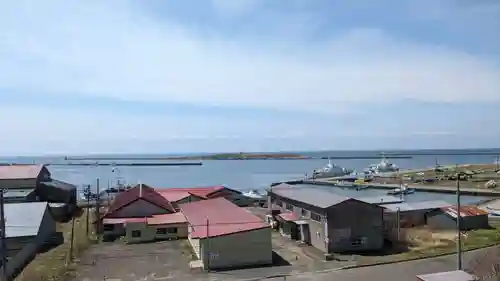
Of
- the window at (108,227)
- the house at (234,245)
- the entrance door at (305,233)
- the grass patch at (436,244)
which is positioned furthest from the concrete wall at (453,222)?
the window at (108,227)

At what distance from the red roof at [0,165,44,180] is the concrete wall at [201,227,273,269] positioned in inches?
793

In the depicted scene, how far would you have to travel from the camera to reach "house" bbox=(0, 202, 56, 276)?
16.8 m

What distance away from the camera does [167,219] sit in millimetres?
23281

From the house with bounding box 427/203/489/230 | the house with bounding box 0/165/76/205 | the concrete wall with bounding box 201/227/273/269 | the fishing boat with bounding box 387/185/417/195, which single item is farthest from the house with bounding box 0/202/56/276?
the fishing boat with bounding box 387/185/417/195

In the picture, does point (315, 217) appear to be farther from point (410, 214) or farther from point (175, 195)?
point (175, 195)

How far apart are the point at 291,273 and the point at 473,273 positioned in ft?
17.5

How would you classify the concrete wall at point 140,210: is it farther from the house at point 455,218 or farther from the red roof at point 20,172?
the house at point 455,218

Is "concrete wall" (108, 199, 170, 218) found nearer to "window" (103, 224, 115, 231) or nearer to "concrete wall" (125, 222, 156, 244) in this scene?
"window" (103, 224, 115, 231)

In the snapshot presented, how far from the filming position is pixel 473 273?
11.9 metres

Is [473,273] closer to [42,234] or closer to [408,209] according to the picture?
[408,209]

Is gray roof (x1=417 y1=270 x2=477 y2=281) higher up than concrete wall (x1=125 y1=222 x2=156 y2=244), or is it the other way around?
gray roof (x1=417 y1=270 x2=477 y2=281)

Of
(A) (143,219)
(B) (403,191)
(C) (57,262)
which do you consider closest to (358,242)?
(A) (143,219)

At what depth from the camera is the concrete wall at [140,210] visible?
24.7m

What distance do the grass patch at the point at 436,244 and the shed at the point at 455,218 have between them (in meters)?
0.49
